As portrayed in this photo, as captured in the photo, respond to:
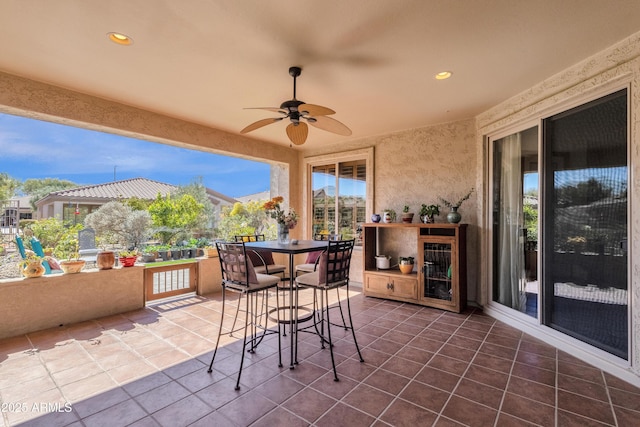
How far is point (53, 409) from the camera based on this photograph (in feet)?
6.10

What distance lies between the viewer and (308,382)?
218cm

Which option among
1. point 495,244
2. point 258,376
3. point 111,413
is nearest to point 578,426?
point 258,376

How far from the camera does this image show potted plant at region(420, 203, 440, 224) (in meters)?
4.12

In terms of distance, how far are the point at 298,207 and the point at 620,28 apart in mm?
4888

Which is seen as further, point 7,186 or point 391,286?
point 391,286

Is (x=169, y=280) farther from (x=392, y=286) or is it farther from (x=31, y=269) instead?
(x=392, y=286)

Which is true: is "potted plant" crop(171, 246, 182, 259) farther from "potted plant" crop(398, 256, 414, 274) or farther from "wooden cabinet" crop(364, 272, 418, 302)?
"potted plant" crop(398, 256, 414, 274)

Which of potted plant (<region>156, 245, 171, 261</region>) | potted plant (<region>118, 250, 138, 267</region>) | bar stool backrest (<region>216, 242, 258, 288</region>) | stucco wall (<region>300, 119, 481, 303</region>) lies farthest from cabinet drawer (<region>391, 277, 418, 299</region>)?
potted plant (<region>118, 250, 138, 267</region>)

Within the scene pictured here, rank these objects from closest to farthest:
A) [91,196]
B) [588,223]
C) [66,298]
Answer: [588,223] < [66,298] < [91,196]

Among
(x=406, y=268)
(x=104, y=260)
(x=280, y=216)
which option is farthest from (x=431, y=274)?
(x=104, y=260)

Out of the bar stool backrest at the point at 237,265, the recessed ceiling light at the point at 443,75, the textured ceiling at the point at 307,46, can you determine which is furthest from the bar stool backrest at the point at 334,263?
the recessed ceiling light at the point at 443,75

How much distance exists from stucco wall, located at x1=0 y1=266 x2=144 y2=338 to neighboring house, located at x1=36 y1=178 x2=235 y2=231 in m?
1.24

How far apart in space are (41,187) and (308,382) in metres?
5.06

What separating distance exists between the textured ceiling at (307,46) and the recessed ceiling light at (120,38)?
0.17 ft
